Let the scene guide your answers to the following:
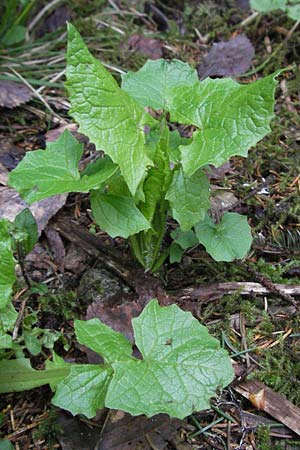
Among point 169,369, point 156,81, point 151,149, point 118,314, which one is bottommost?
point 118,314

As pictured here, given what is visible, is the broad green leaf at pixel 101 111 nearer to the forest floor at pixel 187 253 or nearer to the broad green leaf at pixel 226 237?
the broad green leaf at pixel 226 237

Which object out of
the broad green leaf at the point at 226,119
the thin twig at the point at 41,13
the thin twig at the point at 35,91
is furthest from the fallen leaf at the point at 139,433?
the thin twig at the point at 41,13

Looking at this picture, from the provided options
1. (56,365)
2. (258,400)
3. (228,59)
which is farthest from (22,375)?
(228,59)

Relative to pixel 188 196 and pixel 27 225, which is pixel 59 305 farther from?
pixel 188 196

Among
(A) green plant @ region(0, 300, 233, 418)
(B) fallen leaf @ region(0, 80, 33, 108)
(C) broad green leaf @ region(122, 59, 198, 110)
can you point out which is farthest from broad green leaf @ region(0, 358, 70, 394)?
(B) fallen leaf @ region(0, 80, 33, 108)

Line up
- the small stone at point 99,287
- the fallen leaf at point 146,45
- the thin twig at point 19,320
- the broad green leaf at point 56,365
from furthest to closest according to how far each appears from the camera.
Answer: the fallen leaf at point 146,45
the small stone at point 99,287
the thin twig at point 19,320
the broad green leaf at point 56,365

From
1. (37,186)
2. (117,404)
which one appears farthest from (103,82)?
(117,404)

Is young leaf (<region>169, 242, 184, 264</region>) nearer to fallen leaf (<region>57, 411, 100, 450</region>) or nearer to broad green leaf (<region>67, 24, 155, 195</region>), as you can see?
broad green leaf (<region>67, 24, 155, 195</region>)
